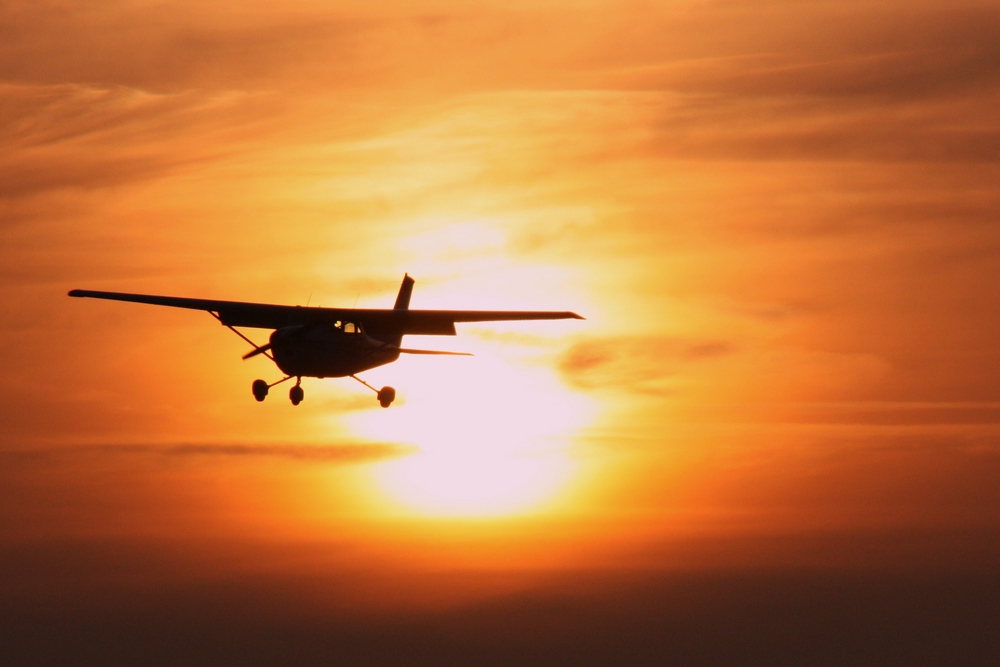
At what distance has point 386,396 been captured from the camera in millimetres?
51906

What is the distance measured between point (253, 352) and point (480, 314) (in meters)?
7.85

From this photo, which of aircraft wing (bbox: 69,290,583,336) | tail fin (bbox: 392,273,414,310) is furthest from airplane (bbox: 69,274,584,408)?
tail fin (bbox: 392,273,414,310)

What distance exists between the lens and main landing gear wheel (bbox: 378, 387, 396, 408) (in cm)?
5153

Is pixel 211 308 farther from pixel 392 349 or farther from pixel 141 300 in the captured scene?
pixel 392 349

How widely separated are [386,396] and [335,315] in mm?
4489

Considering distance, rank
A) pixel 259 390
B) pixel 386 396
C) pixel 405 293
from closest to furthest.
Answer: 1. pixel 259 390
2. pixel 386 396
3. pixel 405 293

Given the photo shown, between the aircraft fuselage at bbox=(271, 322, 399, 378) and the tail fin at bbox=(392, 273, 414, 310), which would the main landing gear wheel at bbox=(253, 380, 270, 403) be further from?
the tail fin at bbox=(392, 273, 414, 310)

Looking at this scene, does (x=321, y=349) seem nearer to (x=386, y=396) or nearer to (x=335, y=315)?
(x=335, y=315)

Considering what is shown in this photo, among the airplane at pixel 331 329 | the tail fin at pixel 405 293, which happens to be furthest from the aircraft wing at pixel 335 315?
the tail fin at pixel 405 293

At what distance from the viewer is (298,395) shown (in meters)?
48.5

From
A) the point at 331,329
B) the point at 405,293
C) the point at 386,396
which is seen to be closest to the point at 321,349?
the point at 331,329

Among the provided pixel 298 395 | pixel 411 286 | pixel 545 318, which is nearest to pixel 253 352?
pixel 298 395

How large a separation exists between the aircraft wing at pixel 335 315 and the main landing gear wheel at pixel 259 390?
2.64 meters

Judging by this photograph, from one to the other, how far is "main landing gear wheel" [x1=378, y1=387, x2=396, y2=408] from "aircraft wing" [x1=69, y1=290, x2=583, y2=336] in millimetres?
2158
